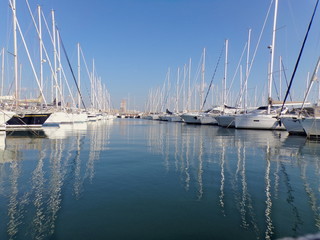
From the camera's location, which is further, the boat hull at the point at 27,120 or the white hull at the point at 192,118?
the white hull at the point at 192,118

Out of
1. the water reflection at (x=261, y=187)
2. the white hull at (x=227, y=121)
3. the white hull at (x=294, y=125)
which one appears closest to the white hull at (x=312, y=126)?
the white hull at (x=294, y=125)

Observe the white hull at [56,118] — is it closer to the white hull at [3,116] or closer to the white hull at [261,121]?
the white hull at [3,116]

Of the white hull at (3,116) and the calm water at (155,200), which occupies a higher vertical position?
the white hull at (3,116)

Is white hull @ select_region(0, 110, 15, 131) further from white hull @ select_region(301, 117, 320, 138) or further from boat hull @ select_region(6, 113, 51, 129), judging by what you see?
white hull @ select_region(301, 117, 320, 138)

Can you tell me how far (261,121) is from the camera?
137ft

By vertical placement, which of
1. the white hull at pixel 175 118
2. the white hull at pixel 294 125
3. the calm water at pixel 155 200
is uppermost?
the white hull at pixel 175 118

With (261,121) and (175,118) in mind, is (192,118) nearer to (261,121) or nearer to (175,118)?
(175,118)

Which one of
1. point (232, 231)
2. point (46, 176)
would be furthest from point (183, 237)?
point (46, 176)

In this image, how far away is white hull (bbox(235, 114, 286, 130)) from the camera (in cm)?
4131

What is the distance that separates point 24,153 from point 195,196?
12.5 meters

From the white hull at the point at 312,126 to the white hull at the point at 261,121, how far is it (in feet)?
37.7

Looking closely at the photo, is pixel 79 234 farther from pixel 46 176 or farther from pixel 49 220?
pixel 46 176

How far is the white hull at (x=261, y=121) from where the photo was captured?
4131 cm

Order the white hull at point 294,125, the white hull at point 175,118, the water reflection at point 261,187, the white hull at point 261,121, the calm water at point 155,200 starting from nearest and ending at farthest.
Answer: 1. the calm water at point 155,200
2. the water reflection at point 261,187
3. the white hull at point 294,125
4. the white hull at point 261,121
5. the white hull at point 175,118
